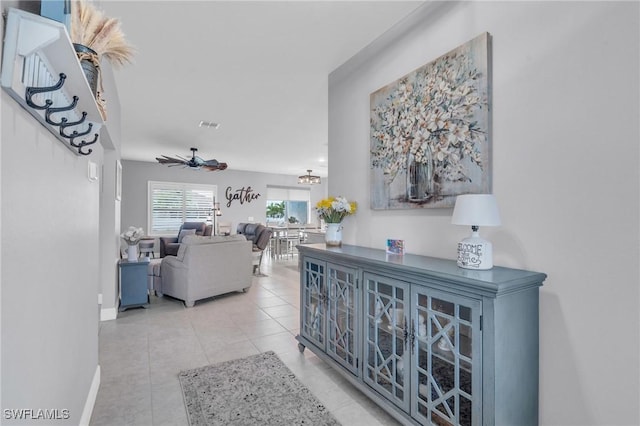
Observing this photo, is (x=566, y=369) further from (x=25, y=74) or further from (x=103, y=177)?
(x=103, y=177)

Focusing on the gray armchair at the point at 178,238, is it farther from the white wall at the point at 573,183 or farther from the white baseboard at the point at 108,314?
the white wall at the point at 573,183

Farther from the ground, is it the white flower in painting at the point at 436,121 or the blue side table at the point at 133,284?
the white flower in painting at the point at 436,121

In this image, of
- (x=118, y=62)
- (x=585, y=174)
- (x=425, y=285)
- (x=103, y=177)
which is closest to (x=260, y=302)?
(x=103, y=177)

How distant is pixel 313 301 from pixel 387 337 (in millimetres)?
866

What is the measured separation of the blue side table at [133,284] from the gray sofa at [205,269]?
39cm

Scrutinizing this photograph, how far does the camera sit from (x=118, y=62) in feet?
4.57

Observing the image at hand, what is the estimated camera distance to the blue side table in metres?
3.86

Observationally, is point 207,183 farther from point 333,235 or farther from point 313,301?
point 313,301

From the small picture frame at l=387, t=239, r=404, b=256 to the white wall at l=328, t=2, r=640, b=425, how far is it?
0.57 m

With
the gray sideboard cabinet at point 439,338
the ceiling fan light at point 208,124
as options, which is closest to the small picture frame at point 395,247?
the gray sideboard cabinet at point 439,338

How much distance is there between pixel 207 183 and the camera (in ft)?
29.4

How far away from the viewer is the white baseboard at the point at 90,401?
5.63 feet

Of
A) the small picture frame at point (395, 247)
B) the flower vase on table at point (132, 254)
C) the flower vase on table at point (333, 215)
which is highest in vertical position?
the flower vase on table at point (333, 215)

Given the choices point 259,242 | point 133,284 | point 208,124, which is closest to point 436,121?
point 208,124
